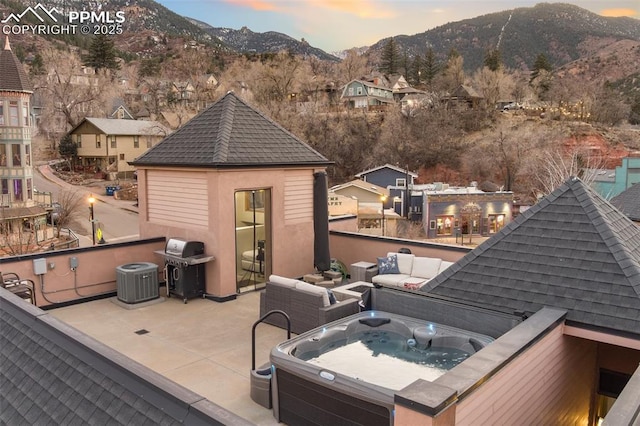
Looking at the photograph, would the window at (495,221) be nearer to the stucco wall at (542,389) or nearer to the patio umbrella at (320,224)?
the patio umbrella at (320,224)

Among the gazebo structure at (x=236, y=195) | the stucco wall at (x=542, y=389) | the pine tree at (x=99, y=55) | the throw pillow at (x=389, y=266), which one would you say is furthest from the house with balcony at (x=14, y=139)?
the pine tree at (x=99, y=55)

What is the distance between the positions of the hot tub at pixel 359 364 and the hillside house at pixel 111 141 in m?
41.7

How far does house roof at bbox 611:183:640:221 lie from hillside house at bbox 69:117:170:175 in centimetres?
3750

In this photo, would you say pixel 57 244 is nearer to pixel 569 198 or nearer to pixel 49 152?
pixel 569 198

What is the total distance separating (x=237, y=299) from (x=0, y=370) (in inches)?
228

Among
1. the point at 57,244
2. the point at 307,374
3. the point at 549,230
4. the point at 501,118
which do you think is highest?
the point at 501,118

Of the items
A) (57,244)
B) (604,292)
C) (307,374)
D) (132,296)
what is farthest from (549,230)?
(57,244)

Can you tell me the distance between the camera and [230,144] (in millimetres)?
9820

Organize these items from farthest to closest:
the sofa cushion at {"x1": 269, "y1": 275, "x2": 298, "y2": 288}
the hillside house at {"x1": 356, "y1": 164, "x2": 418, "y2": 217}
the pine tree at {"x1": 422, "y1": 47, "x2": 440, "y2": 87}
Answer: the pine tree at {"x1": 422, "y1": 47, "x2": 440, "y2": 87}
the hillside house at {"x1": 356, "y1": 164, "x2": 418, "y2": 217}
the sofa cushion at {"x1": 269, "y1": 275, "x2": 298, "y2": 288}

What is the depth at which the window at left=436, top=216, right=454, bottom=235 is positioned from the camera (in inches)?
1473

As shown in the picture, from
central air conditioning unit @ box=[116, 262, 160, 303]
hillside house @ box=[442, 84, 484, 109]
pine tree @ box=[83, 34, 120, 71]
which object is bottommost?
central air conditioning unit @ box=[116, 262, 160, 303]

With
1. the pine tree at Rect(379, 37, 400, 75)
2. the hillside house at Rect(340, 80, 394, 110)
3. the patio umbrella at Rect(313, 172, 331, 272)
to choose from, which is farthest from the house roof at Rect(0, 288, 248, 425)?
the pine tree at Rect(379, 37, 400, 75)

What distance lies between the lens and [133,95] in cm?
6662

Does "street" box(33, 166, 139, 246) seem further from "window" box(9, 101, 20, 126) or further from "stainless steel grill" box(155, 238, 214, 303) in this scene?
"stainless steel grill" box(155, 238, 214, 303)
